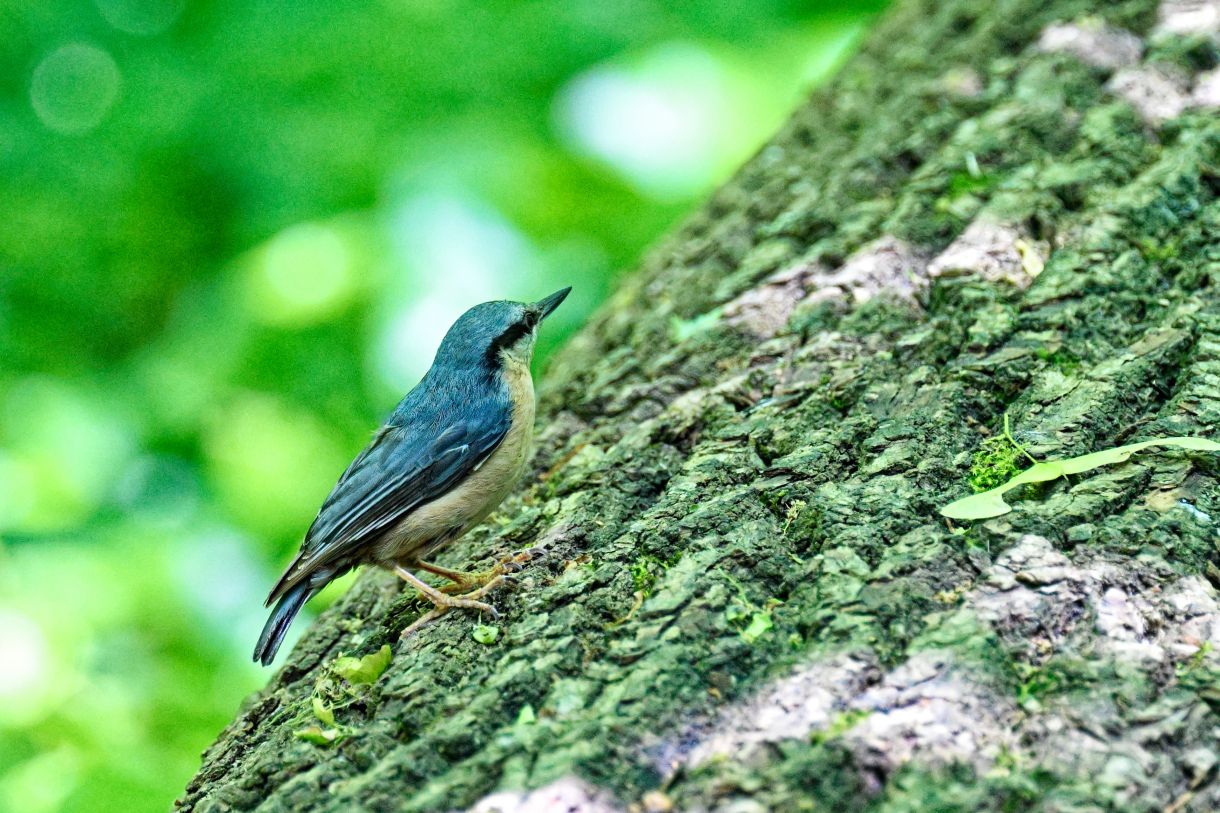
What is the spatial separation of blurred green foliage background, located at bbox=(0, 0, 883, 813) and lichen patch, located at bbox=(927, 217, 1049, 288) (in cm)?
187

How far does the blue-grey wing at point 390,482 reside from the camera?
2.61m

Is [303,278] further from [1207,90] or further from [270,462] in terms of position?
[1207,90]

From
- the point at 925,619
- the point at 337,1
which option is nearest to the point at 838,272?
the point at 925,619

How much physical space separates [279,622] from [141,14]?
128 inches

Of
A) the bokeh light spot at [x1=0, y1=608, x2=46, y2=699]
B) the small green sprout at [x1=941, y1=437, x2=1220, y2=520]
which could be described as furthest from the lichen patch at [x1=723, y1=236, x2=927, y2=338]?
the bokeh light spot at [x1=0, y1=608, x2=46, y2=699]

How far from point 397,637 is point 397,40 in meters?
3.03

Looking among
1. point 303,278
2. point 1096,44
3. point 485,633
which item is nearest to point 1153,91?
point 1096,44

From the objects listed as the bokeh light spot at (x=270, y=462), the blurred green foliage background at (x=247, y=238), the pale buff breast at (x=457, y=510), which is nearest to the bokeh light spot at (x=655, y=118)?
the blurred green foliage background at (x=247, y=238)

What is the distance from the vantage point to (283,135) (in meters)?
4.37

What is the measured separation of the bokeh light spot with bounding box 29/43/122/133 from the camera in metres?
4.65

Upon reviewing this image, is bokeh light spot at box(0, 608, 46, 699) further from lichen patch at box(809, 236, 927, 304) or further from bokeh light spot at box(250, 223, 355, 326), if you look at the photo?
lichen patch at box(809, 236, 927, 304)

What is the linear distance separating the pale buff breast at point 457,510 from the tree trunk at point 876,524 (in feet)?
0.25

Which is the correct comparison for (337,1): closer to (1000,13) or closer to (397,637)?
(1000,13)

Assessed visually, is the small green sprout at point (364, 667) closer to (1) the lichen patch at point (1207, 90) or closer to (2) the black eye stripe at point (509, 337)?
(2) the black eye stripe at point (509, 337)
